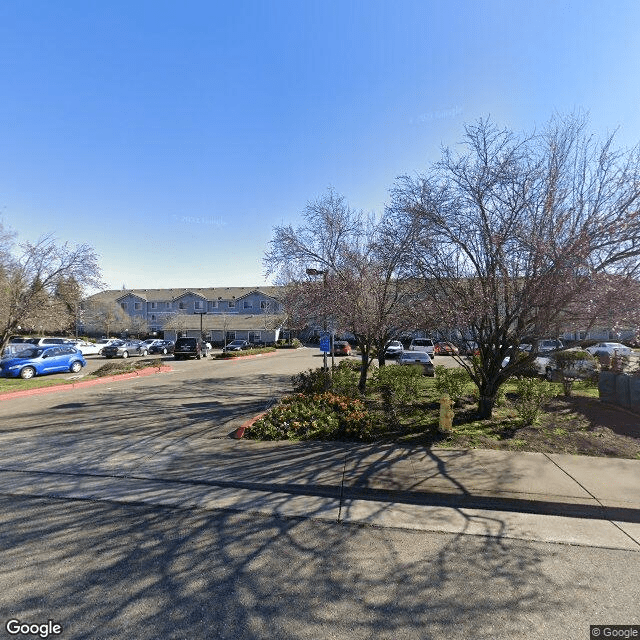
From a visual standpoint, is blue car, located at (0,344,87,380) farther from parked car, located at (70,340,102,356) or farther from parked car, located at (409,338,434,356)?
parked car, located at (409,338,434,356)

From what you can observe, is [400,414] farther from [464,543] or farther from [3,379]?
[3,379]

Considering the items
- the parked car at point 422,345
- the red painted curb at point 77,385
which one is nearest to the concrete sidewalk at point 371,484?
the red painted curb at point 77,385

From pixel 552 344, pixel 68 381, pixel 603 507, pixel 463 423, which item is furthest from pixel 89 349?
pixel 603 507

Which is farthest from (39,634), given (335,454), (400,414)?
(400,414)

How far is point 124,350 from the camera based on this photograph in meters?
32.8

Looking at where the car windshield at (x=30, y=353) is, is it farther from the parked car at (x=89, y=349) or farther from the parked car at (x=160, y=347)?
the parked car at (x=160, y=347)

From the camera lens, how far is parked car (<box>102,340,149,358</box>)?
3209cm

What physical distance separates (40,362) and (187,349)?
13.9 metres

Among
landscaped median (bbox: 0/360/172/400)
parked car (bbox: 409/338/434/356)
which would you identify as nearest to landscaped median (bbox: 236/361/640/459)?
landscaped median (bbox: 0/360/172/400)

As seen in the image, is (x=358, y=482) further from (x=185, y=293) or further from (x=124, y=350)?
(x=185, y=293)

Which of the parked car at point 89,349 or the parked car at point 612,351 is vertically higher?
the parked car at point 612,351

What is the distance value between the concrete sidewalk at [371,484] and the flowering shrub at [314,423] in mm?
418

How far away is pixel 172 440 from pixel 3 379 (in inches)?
577

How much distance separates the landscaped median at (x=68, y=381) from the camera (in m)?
12.8
